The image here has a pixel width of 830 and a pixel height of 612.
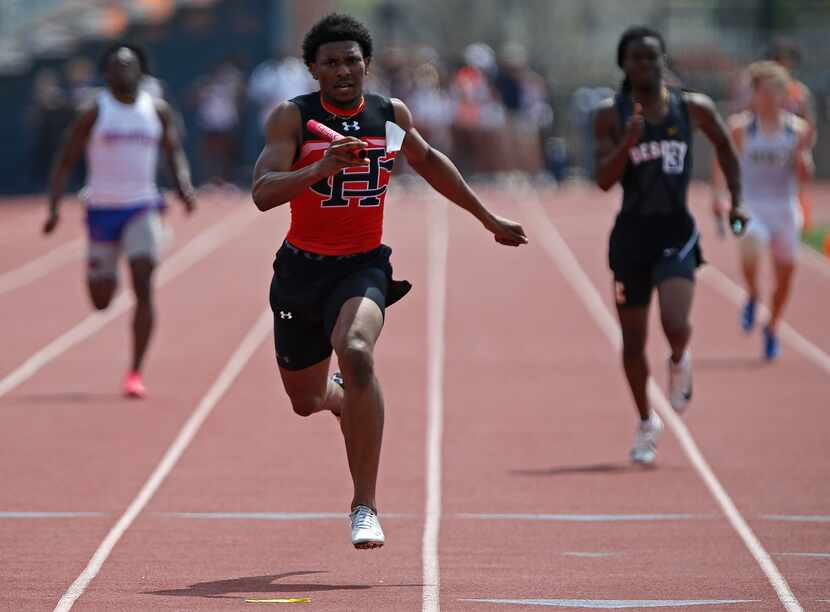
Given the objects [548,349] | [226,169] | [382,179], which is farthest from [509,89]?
[382,179]

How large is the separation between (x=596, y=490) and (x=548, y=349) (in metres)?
5.61

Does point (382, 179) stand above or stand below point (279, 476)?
above

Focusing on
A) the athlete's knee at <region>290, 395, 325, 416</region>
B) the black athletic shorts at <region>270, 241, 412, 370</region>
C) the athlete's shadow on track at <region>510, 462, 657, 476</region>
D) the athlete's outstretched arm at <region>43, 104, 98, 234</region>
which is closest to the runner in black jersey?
the athlete's shadow on track at <region>510, 462, 657, 476</region>

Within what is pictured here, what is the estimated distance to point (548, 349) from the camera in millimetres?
14891

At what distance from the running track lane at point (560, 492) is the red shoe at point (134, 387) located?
196 cm

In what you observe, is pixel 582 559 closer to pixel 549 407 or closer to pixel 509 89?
pixel 549 407

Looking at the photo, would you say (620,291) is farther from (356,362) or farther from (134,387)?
(134,387)

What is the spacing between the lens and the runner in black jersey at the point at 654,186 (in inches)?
374

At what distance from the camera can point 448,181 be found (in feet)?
25.1

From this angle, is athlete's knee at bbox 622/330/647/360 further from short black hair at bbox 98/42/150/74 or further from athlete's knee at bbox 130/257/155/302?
short black hair at bbox 98/42/150/74

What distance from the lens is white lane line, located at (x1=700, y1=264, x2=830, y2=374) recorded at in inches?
565

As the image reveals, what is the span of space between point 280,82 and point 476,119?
3.43 metres

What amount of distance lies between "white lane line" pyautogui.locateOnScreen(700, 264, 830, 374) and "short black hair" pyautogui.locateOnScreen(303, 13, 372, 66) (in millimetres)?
7162

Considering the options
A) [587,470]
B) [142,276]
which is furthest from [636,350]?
[142,276]
